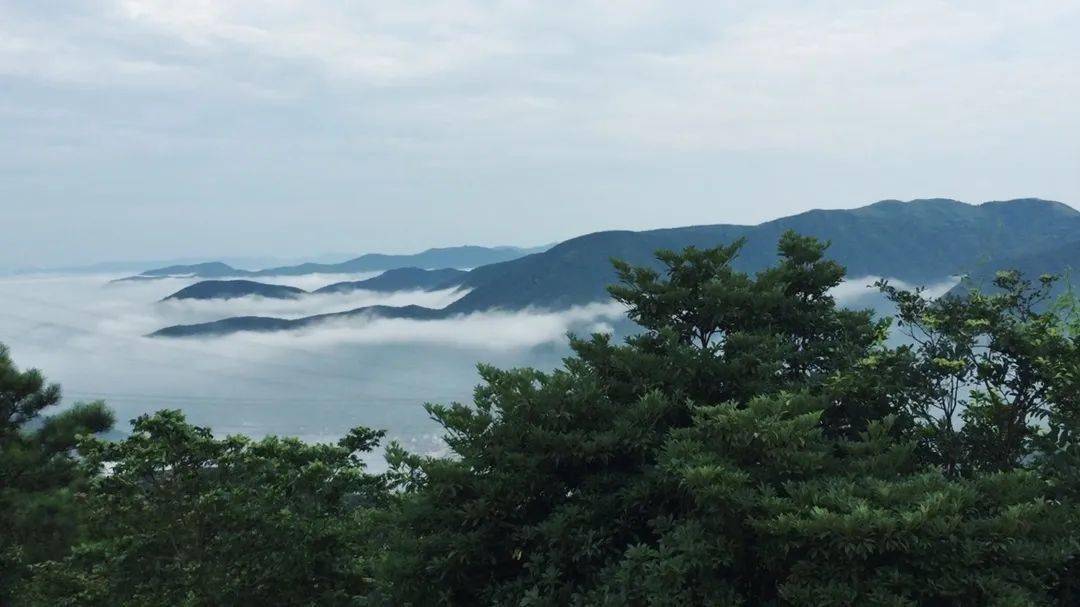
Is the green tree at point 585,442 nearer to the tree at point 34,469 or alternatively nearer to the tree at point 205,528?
the tree at point 205,528

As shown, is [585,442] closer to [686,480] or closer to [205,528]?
[686,480]

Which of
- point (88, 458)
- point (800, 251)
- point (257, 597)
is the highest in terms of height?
point (800, 251)

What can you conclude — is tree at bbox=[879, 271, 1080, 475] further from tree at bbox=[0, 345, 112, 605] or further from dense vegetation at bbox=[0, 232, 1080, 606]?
tree at bbox=[0, 345, 112, 605]

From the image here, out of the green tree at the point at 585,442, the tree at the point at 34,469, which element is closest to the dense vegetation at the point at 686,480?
the green tree at the point at 585,442

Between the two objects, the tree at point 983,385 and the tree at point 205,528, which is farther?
the tree at point 205,528

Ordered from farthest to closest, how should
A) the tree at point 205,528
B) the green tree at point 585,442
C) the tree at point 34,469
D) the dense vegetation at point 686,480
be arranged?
the tree at point 34,469
the tree at point 205,528
the green tree at point 585,442
the dense vegetation at point 686,480

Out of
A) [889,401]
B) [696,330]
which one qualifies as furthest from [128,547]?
[889,401]

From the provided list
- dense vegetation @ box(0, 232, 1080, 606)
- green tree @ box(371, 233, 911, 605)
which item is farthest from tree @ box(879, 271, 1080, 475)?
green tree @ box(371, 233, 911, 605)

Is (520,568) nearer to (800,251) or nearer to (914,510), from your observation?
(914,510)
